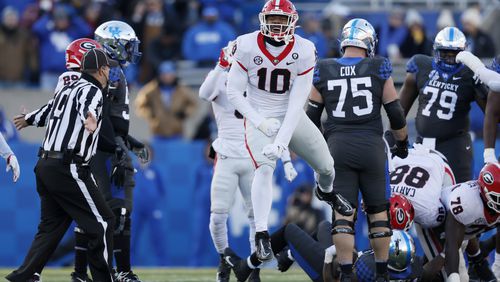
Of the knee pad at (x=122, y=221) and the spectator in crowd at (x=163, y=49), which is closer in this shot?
the knee pad at (x=122, y=221)

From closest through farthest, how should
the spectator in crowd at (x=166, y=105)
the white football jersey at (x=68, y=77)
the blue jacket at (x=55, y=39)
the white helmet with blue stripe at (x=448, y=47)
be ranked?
the white football jersey at (x=68, y=77)
the white helmet with blue stripe at (x=448, y=47)
the spectator in crowd at (x=166, y=105)
the blue jacket at (x=55, y=39)

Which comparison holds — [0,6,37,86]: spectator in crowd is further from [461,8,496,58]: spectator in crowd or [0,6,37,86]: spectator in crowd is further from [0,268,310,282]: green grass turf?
[461,8,496,58]: spectator in crowd

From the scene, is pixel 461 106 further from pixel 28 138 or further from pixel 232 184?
pixel 28 138

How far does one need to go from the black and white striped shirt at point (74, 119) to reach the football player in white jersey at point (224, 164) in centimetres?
160

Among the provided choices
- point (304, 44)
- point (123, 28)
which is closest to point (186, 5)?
point (123, 28)

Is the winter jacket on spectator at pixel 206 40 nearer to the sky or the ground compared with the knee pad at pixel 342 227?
nearer to the sky

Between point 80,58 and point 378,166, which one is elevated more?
point 80,58

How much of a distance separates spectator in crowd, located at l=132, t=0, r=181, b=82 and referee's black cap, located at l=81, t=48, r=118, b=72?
785 cm

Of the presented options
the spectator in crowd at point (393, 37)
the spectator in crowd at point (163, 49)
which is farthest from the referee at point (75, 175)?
the spectator in crowd at point (393, 37)

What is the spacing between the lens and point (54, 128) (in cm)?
892

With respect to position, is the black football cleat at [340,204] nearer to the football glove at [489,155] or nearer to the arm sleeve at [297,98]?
the arm sleeve at [297,98]

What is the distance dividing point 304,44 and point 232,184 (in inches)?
65.3

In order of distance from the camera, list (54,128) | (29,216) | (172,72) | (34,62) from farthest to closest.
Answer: (34,62) < (172,72) < (29,216) < (54,128)

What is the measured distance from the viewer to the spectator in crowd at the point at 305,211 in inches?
574
